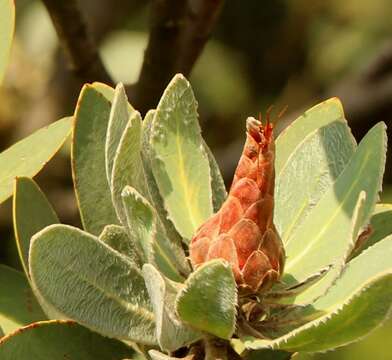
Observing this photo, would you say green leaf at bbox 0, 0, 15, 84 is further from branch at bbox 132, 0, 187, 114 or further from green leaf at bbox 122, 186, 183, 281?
branch at bbox 132, 0, 187, 114

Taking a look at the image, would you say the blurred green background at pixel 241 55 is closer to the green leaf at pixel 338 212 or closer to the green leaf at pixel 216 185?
the green leaf at pixel 216 185

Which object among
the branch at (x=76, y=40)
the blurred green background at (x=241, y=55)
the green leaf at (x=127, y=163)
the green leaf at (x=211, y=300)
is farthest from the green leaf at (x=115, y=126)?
the blurred green background at (x=241, y=55)

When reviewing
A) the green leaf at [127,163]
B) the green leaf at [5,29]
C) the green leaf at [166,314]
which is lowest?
the green leaf at [166,314]

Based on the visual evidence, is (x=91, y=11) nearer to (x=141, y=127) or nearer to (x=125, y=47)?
(x=125, y=47)

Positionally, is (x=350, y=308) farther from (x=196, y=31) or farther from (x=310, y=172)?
(x=196, y=31)

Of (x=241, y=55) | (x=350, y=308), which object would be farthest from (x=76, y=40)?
(x=241, y=55)

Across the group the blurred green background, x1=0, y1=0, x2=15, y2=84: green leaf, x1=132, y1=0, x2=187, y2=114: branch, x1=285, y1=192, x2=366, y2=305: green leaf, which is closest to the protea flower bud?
x1=285, y1=192, x2=366, y2=305: green leaf
